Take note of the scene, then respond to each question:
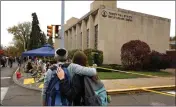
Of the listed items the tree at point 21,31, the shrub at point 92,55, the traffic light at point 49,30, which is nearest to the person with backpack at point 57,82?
the traffic light at point 49,30

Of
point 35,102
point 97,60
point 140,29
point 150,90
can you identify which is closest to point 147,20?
point 140,29

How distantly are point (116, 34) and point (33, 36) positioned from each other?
21.2m

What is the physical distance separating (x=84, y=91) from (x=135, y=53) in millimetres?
22567

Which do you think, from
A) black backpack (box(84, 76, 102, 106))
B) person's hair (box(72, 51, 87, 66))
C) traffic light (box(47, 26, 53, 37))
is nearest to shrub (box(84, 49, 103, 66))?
traffic light (box(47, 26, 53, 37))

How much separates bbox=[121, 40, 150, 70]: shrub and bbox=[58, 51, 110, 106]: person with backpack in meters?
22.4

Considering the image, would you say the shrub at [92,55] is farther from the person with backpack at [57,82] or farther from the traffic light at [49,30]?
the person with backpack at [57,82]

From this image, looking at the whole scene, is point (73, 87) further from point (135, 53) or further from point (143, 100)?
point (135, 53)

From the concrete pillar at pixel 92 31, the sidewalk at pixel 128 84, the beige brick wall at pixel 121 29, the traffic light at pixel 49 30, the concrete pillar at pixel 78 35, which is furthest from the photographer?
the concrete pillar at pixel 78 35

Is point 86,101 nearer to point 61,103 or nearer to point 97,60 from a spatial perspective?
point 61,103

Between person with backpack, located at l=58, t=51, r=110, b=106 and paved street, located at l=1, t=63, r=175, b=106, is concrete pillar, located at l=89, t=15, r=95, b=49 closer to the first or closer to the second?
paved street, located at l=1, t=63, r=175, b=106

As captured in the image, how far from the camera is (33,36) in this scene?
153 ft

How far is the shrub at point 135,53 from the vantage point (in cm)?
2567

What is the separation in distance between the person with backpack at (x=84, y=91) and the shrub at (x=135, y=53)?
22369mm

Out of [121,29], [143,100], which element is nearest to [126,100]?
[143,100]
